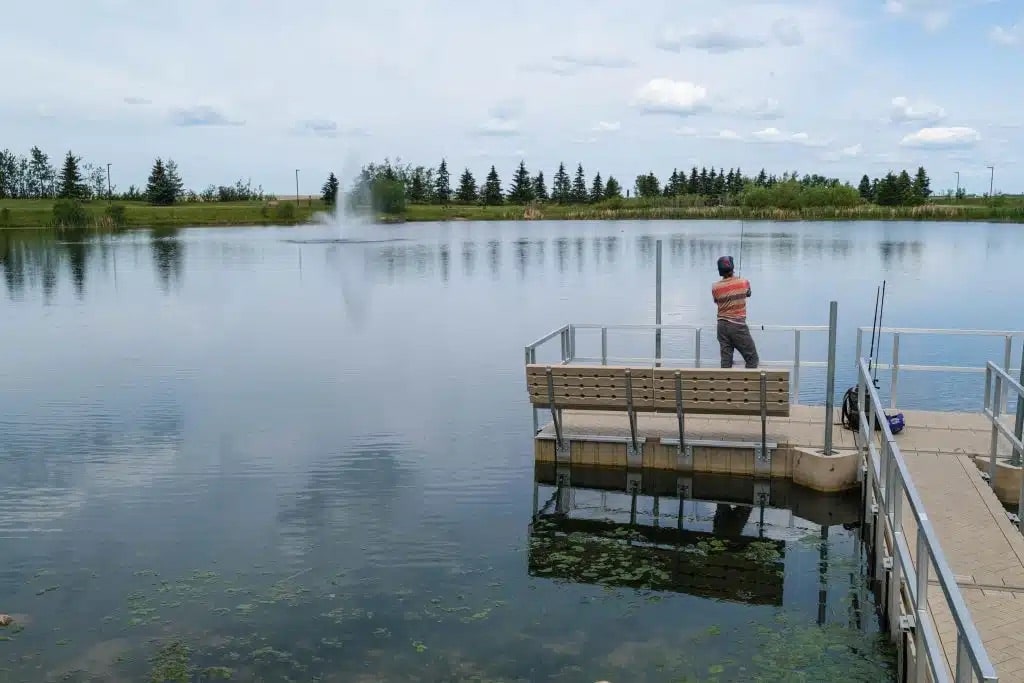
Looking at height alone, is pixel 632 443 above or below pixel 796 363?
below

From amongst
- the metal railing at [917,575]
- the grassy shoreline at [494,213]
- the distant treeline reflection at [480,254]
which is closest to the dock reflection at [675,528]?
the metal railing at [917,575]

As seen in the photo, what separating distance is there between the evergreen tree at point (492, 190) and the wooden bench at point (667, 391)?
435 ft

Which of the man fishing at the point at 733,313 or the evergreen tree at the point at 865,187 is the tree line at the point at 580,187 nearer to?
the evergreen tree at the point at 865,187

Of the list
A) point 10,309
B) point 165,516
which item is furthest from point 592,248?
point 165,516

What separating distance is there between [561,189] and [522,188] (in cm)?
650

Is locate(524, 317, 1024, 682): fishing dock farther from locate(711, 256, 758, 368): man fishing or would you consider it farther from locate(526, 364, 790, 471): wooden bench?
locate(711, 256, 758, 368): man fishing

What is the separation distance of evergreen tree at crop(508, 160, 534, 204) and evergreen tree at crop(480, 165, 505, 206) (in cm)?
212

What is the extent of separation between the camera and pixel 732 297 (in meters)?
12.6

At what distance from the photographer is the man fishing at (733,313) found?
41.5 feet

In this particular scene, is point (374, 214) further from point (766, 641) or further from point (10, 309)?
point (766, 641)

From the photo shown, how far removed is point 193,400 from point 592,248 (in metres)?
45.9

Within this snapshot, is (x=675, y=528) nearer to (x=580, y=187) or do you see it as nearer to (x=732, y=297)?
(x=732, y=297)

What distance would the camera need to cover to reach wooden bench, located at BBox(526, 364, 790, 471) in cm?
1137

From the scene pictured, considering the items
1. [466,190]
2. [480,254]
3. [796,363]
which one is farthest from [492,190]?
[796,363]
